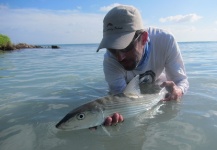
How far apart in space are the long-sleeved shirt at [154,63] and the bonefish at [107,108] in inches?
26.3

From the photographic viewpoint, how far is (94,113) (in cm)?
317

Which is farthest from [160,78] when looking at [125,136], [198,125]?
[125,136]

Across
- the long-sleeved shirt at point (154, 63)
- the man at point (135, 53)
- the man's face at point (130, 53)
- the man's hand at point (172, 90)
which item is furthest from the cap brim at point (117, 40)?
the man's hand at point (172, 90)

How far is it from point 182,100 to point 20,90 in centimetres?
377

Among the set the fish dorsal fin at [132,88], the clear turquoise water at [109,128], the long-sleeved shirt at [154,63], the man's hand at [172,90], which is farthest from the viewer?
the long-sleeved shirt at [154,63]

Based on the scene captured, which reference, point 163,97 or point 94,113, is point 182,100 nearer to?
point 163,97

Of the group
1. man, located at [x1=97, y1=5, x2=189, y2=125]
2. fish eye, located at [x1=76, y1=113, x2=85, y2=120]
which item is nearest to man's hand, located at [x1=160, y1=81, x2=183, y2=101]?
man, located at [x1=97, y1=5, x2=189, y2=125]

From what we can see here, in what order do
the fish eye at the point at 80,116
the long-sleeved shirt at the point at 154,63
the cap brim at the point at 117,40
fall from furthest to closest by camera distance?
the long-sleeved shirt at the point at 154,63
the cap brim at the point at 117,40
the fish eye at the point at 80,116

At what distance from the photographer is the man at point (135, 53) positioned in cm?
355

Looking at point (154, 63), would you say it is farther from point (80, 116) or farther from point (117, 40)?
point (80, 116)

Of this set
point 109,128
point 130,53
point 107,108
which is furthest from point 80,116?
point 130,53

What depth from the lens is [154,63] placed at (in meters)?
4.79

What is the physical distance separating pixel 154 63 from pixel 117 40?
60.4 inches

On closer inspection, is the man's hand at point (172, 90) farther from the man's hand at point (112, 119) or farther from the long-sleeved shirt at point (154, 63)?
the man's hand at point (112, 119)
